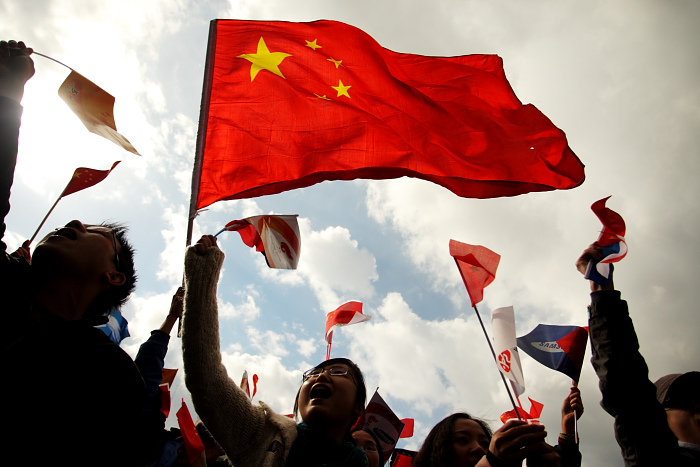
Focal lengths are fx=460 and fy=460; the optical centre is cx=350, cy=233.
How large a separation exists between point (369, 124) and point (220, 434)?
389 cm

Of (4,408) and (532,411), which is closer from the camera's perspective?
(4,408)

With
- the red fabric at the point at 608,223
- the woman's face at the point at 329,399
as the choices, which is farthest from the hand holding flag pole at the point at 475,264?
the woman's face at the point at 329,399

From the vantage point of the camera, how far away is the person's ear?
2.57 metres

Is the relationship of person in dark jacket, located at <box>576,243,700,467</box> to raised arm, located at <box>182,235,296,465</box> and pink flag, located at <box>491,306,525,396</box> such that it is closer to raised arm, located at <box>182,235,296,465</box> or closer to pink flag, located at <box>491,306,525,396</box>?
pink flag, located at <box>491,306,525,396</box>

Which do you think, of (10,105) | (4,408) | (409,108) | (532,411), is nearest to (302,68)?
(409,108)

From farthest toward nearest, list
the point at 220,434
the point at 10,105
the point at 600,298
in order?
the point at 600,298, the point at 220,434, the point at 10,105

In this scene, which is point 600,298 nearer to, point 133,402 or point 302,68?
point 133,402

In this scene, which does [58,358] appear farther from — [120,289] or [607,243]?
[607,243]

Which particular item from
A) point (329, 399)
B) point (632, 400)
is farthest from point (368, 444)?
point (632, 400)

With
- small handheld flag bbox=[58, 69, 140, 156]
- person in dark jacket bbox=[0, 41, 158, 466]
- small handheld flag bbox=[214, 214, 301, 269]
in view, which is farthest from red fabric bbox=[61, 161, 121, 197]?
person in dark jacket bbox=[0, 41, 158, 466]

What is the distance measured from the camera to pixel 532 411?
7.06 m

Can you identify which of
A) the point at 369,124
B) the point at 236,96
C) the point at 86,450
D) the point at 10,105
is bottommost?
the point at 86,450

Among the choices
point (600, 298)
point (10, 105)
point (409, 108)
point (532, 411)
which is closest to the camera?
point (10, 105)

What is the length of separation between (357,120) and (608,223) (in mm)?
2843
